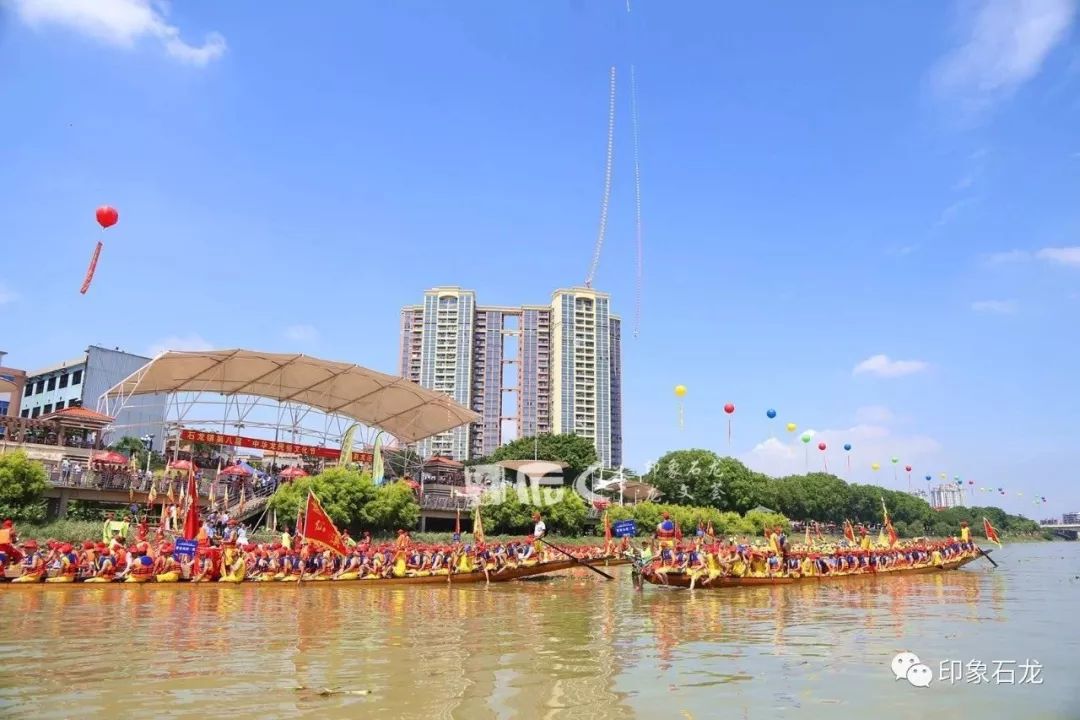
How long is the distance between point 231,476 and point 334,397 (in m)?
6.18

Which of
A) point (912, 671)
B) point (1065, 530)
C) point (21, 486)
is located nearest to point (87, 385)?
point (21, 486)

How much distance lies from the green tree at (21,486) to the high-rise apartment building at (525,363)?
217 ft

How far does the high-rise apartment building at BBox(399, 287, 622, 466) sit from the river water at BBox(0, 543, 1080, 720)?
76.6 m

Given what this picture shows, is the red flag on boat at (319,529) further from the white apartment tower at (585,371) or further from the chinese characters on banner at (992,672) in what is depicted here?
the white apartment tower at (585,371)

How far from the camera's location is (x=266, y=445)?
119 ft

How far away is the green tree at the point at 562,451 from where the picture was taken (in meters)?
69.3

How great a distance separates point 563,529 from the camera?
4297 cm

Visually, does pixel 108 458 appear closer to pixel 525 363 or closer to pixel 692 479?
pixel 692 479

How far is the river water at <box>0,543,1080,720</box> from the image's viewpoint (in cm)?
707

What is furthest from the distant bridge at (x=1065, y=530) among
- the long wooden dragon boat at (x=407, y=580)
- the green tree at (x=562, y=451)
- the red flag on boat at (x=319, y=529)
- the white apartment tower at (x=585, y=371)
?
the red flag on boat at (x=319, y=529)

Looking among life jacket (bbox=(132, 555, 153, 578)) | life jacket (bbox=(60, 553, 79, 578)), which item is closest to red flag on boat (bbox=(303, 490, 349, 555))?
life jacket (bbox=(132, 555, 153, 578))

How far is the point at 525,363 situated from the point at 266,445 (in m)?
64.8

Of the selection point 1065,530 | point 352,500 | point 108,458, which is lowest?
point 1065,530

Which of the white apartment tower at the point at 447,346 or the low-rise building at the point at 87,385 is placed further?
the white apartment tower at the point at 447,346
